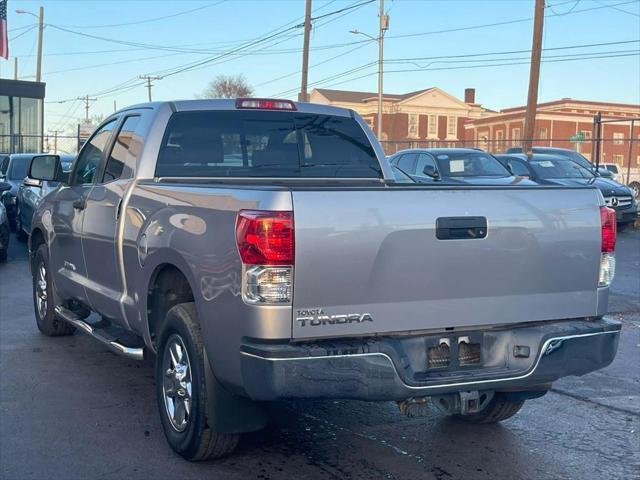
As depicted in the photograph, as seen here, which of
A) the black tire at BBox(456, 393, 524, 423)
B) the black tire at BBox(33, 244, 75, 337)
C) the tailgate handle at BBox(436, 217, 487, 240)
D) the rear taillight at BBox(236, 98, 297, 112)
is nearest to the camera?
the tailgate handle at BBox(436, 217, 487, 240)

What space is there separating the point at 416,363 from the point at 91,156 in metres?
3.69

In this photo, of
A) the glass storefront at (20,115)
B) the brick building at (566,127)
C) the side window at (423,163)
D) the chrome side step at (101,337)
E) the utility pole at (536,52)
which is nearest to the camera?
the chrome side step at (101,337)

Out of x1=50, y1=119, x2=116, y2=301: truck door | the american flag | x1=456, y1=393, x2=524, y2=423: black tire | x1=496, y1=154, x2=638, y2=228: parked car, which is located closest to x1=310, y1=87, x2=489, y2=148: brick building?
the american flag

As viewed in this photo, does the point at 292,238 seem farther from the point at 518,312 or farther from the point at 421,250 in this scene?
the point at 518,312

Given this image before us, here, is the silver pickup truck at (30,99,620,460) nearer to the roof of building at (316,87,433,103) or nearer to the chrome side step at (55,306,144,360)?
the chrome side step at (55,306,144,360)

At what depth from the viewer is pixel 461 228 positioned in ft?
13.8

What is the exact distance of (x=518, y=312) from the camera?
14.5 feet

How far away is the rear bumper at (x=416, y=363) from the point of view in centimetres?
391

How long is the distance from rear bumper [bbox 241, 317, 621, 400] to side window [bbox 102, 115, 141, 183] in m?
2.24

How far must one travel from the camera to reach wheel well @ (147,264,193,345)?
485cm

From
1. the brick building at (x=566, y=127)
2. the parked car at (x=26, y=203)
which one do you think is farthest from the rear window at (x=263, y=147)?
the brick building at (x=566, y=127)

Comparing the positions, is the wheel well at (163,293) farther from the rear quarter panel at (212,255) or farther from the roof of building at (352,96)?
the roof of building at (352,96)

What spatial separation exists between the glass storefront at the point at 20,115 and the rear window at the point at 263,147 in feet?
104

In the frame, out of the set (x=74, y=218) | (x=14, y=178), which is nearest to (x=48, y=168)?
(x=74, y=218)
